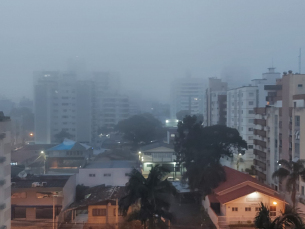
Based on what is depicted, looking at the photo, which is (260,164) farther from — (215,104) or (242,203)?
(215,104)

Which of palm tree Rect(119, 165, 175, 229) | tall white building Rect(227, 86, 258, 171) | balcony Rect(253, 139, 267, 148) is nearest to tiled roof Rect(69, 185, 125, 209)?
palm tree Rect(119, 165, 175, 229)

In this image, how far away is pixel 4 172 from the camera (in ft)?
26.5

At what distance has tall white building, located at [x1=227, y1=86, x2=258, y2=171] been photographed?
2258 cm

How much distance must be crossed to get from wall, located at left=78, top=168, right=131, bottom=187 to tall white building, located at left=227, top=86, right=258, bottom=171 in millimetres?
8635

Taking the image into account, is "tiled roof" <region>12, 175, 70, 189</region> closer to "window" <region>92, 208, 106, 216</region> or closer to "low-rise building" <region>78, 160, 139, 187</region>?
"window" <region>92, 208, 106, 216</region>

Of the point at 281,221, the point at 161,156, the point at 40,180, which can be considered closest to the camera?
the point at 281,221

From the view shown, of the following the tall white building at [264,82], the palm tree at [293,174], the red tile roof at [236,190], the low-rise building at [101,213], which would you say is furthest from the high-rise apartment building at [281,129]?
the low-rise building at [101,213]

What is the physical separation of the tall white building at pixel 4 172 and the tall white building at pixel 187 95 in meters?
58.1

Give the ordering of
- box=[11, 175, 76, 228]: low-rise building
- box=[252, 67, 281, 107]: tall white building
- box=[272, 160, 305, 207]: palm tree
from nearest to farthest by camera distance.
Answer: box=[11, 175, 76, 228]: low-rise building → box=[272, 160, 305, 207]: palm tree → box=[252, 67, 281, 107]: tall white building

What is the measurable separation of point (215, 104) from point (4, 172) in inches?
974

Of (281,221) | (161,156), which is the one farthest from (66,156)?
(281,221)

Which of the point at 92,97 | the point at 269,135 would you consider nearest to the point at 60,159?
the point at 269,135

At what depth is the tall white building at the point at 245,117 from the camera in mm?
22578

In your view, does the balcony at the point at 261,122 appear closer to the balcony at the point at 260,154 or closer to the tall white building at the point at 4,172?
the balcony at the point at 260,154
